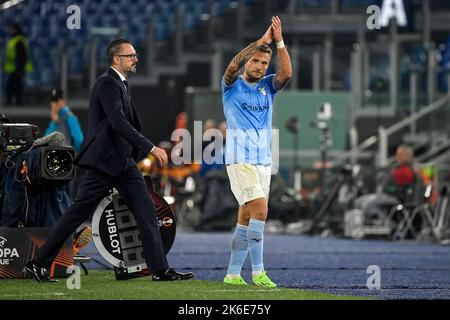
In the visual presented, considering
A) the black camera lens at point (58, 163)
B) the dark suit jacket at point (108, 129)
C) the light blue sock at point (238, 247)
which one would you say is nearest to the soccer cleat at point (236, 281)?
the light blue sock at point (238, 247)

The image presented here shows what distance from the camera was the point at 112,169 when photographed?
11047mm

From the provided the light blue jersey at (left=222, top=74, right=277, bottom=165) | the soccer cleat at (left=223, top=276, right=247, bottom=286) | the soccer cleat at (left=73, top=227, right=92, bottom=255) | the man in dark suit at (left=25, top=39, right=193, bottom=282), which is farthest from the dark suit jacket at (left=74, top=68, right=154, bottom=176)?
the soccer cleat at (left=73, top=227, right=92, bottom=255)

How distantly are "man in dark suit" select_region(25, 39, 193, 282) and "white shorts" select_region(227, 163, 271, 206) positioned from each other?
0.71 m

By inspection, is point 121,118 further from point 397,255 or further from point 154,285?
point 397,255

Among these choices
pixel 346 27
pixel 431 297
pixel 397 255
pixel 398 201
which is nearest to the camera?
pixel 431 297

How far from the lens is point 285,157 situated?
25.5 metres

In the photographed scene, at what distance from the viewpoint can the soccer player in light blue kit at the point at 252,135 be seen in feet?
36.7

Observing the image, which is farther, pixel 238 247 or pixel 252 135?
pixel 238 247

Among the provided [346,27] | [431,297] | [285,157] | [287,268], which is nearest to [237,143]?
[431,297]

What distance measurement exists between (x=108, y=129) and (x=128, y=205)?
656mm

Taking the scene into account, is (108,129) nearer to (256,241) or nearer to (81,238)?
(256,241)

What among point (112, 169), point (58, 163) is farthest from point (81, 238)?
point (112, 169)

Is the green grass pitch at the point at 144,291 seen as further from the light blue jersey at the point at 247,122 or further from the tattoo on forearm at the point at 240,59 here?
the tattoo on forearm at the point at 240,59

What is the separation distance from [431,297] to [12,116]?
1714 centimetres
